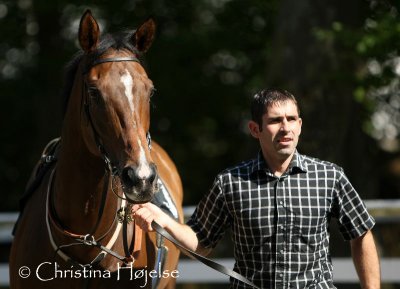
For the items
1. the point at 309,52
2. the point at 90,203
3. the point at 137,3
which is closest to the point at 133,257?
the point at 90,203

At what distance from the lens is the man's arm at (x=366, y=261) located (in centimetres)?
393

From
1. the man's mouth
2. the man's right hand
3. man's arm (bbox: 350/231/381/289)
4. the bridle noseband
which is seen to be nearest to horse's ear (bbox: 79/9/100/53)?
the bridle noseband

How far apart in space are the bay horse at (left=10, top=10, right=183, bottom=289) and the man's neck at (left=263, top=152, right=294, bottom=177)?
1.87 ft

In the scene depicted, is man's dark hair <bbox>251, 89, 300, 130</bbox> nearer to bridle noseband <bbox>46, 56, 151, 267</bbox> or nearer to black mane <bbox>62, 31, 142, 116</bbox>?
bridle noseband <bbox>46, 56, 151, 267</bbox>

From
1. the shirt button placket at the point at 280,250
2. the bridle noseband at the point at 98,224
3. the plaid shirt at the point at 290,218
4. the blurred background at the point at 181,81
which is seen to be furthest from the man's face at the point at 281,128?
the blurred background at the point at 181,81

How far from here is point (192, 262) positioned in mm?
8039

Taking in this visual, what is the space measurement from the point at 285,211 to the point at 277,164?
0.22 metres

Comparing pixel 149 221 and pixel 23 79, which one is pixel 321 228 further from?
pixel 23 79

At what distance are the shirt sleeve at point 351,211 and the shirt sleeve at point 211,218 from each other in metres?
0.54

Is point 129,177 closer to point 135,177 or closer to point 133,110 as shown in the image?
point 135,177

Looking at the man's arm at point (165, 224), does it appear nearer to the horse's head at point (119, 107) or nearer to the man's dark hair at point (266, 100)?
the horse's head at point (119, 107)

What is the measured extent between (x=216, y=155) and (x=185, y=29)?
7.98 ft

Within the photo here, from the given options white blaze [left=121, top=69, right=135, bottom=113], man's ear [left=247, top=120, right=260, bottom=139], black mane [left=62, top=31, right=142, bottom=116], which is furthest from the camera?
black mane [left=62, top=31, right=142, bottom=116]

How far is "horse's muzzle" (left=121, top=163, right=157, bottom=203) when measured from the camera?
3873 millimetres
